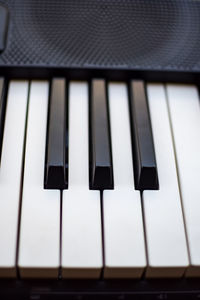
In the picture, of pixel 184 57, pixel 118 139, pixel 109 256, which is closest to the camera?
pixel 109 256

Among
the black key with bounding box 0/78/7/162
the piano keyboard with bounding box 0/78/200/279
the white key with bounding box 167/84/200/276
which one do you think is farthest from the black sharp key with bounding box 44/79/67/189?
the white key with bounding box 167/84/200/276

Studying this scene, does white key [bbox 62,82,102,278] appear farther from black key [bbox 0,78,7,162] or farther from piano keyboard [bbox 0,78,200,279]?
black key [bbox 0,78,7,162]

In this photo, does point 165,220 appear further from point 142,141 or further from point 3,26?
point 3,26

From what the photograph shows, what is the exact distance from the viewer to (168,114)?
0.99 metres

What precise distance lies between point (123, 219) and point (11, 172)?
9.7 inches

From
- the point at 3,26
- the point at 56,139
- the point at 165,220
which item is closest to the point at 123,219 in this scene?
the point at 165,220

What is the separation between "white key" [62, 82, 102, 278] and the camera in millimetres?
753

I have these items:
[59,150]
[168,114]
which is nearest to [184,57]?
[168,114]

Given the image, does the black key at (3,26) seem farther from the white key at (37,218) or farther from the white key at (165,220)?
the white key at (165,220)

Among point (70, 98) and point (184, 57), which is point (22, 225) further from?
point (184, 57)

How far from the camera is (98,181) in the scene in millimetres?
830
